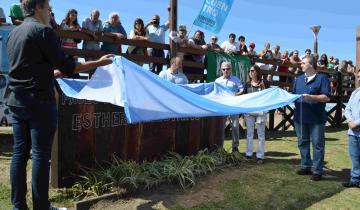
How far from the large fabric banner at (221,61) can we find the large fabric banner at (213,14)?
109 cm

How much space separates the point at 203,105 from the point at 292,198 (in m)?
1.79

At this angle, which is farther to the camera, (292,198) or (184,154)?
(184,154)

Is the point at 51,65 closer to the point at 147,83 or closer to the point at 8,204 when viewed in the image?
the point at 147,83

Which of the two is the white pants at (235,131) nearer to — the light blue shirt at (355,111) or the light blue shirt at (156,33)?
the light blue shirt at (355,111)

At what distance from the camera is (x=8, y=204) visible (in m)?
5.06

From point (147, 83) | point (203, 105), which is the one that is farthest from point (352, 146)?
point (147, 83)

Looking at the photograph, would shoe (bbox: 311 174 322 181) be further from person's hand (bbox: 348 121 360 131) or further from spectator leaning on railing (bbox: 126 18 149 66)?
spectator leaning on railing (bbox: 126 18 149 66)

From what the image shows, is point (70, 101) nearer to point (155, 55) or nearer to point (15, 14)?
point (15, 14)

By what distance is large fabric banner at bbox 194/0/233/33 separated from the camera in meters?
10.4

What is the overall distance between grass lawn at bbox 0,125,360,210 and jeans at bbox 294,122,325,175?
0.28m

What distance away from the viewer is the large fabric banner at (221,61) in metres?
11.7

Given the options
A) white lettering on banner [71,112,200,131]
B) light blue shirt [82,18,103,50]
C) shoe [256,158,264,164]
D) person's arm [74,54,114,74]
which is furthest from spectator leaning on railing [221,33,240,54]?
person's arm [74,54,114,74]

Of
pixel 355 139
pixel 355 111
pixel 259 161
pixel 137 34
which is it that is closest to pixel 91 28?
pixel 137 34

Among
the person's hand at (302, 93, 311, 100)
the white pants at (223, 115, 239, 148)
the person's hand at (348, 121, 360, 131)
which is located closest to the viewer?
the person's hand at (348, 121, 360, 131)
